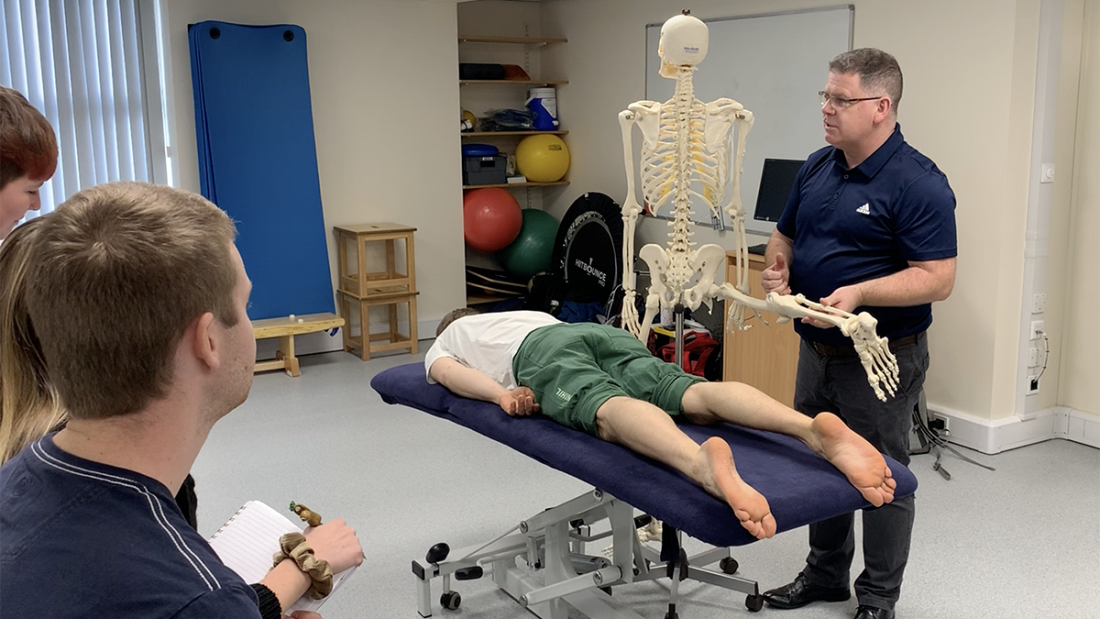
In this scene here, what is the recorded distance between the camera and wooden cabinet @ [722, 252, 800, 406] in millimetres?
4605

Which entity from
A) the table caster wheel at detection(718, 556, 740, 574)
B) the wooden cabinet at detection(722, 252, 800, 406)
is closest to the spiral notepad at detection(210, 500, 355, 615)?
the table caster wheel at detection(718, 556, 740, 574)

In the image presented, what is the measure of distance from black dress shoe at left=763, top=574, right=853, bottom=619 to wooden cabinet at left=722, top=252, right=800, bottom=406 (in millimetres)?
1591

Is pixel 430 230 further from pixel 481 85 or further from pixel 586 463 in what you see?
pixel 586 463

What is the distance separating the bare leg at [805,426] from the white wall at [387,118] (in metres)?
3.97

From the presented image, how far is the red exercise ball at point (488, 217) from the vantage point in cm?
688

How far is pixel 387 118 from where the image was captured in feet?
21.0

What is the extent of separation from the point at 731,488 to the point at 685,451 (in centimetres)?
19

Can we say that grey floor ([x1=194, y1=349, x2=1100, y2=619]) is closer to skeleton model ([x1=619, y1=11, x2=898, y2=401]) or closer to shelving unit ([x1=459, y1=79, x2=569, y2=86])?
skeleton model ([x1=619, y1=11, x2=898, y2=401])

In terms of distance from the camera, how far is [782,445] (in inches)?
95.7

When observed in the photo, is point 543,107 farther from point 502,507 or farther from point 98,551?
point 98,551

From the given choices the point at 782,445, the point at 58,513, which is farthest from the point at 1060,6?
the point at 58,513

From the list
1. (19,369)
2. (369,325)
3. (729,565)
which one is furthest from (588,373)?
(369,325)

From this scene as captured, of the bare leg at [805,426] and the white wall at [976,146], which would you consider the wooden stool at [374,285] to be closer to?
the white wall at [976,146]

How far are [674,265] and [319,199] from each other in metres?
3.47
